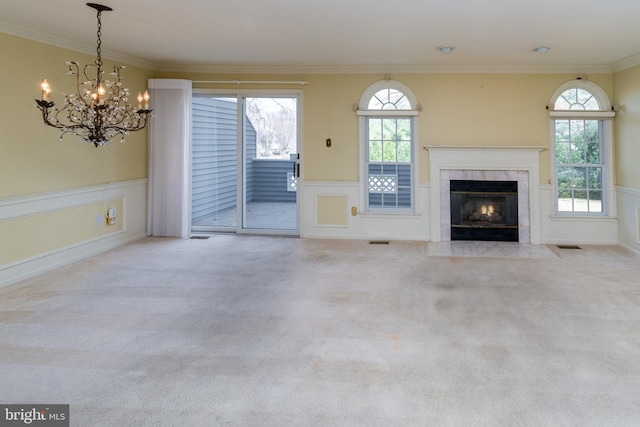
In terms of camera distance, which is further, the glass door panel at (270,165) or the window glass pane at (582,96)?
the glass door panel at (270,165)

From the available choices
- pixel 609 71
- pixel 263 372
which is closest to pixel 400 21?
pixel 263 372

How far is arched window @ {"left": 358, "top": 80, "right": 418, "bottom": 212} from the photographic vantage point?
635 cm

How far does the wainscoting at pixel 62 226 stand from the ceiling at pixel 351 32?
5.57 ft

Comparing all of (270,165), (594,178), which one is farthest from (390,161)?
(594,178)

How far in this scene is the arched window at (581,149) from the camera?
604 cm

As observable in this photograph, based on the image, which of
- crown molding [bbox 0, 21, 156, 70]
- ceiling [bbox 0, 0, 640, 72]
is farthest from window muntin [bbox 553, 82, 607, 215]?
crown molding [bbox 0, 21, 156, 70]

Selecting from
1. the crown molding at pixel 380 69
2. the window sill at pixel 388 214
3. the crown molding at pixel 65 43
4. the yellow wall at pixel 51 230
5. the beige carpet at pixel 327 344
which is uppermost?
the crown molding at pixel 380 69

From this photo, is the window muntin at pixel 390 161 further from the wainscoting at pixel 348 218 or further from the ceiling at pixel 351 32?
the ceiling at pixel 351 32

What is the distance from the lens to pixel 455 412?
6.79 ft

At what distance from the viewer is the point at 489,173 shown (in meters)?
6.22

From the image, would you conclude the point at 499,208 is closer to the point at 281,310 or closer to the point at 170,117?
the point at 281,310

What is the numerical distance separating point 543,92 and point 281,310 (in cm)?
503

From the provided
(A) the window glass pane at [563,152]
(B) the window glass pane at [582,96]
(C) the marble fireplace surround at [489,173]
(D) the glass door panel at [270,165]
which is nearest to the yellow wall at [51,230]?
(D) the glass door panel at [270,165]

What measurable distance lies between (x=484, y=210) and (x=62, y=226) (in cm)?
553
